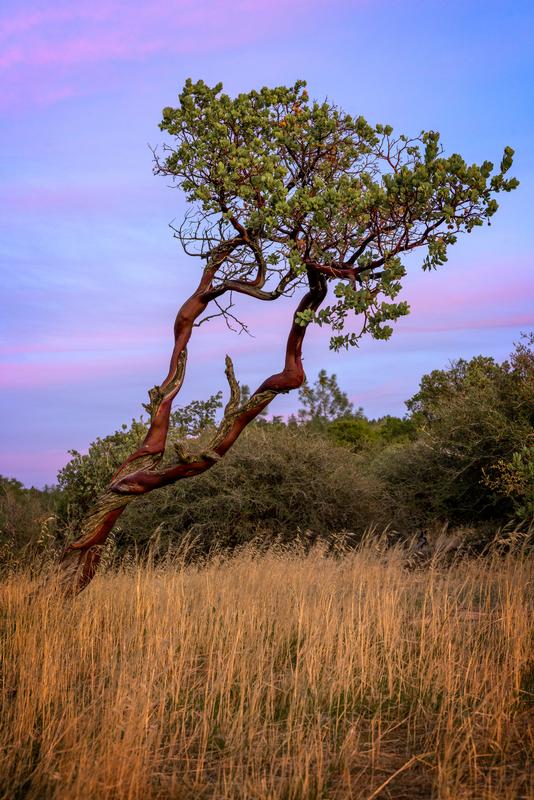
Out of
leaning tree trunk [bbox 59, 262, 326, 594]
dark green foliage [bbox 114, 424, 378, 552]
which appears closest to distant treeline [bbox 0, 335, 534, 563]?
dark green foliage [bbox 114, 424, 378, 552]

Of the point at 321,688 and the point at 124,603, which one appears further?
the point at 124,603

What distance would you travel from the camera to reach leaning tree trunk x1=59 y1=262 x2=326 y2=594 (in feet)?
30.4

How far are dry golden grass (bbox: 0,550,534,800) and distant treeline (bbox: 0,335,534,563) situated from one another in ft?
25.8

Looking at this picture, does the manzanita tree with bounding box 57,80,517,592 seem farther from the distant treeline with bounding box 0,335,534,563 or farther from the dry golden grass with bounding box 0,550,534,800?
the distant treeline with bounding box 0,335,534,563

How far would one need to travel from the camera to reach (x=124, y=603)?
8.99 m

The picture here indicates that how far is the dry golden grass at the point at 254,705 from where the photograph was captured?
5.04 metres

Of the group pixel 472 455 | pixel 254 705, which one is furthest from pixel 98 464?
pixel 254 705

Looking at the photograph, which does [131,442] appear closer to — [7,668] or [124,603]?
[124,603]

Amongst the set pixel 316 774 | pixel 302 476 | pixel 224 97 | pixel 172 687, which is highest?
pixel 224 97

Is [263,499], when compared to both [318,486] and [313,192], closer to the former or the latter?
[318,486]

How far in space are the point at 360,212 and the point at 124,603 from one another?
544 cm

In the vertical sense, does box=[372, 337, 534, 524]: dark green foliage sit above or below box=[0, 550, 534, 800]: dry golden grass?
above

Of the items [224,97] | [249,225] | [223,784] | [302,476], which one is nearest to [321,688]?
[223,784]

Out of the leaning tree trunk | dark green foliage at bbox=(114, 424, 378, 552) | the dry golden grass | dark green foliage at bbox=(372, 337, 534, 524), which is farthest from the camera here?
dark green foliage at bbox=(114, 424, 378, 552)
